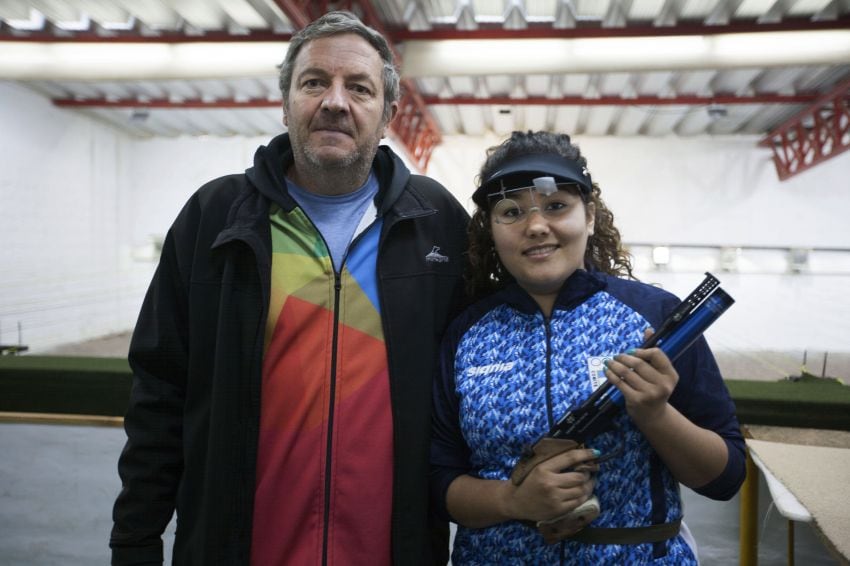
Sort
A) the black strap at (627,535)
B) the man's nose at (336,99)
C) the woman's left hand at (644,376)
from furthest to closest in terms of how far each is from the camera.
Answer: the man's nose at (336,99)
the black strap at (627,535)
the woman's left hand at (644,376)

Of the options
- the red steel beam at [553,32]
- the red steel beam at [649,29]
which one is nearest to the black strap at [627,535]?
the red steel beam at [553,32]

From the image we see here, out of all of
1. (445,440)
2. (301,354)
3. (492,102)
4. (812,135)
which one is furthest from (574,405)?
(812,135)

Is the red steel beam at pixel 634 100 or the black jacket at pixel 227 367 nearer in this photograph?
the black jacket at pixel 227 367

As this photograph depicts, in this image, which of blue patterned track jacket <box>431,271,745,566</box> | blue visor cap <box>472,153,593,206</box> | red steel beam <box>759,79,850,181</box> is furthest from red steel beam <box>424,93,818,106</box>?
blue patterned track jacket <box>431,271,745,566</box>

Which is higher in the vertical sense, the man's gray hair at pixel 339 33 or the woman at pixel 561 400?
the man's gray hair at pixel 339 33

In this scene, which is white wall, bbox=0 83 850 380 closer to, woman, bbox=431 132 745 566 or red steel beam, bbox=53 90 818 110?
red steel beam, bbox=53 90 818 110

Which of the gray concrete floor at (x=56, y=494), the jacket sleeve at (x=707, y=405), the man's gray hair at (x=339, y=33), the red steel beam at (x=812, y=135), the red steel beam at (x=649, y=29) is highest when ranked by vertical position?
the red steel beam at (x=649, y=29)

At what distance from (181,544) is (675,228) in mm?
9073

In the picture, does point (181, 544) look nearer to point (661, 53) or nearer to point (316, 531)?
point (316, 531)

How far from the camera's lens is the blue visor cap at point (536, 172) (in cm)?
118

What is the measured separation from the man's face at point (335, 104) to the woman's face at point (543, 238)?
0.37 metres

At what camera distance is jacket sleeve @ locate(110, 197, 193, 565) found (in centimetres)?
132

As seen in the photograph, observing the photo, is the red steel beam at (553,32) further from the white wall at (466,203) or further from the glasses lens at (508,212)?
the glasses lens at (508,212)

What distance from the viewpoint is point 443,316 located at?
1.38m
